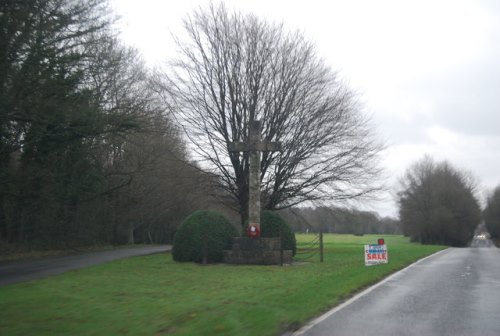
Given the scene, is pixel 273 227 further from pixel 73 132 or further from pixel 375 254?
pixel 73 132

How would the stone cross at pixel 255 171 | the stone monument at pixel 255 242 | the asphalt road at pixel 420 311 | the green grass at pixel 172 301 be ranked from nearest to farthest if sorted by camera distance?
the green grass at pixel 172 301 → the asphalt road at pixel 420 311 → the stone monument at pixel 255 242 → the stone cross at pixel 255 171

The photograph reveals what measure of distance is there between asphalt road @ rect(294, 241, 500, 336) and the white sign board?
5581 mm

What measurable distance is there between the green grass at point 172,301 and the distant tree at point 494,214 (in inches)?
3670

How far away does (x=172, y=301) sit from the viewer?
1079 cm

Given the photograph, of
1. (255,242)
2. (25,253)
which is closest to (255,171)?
(255,242)

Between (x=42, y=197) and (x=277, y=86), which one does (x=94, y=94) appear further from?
(x=277, y=86)

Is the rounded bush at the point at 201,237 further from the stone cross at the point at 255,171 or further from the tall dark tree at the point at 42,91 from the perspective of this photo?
the tall dark tree at the point at 42,91

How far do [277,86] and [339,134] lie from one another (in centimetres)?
427

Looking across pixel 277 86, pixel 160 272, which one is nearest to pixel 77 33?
pixel 160 272

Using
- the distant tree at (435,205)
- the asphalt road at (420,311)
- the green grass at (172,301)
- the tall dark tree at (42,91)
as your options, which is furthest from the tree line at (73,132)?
the distant tree at (435,205)

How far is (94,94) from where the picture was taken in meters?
21.2

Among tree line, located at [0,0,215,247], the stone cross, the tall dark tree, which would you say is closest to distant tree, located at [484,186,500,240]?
tree line, located at [0,0,215,247]

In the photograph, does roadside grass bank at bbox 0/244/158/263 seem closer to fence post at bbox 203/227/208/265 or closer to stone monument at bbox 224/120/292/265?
fence post at bbox 203/227/208/265

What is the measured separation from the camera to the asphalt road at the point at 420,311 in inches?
326
